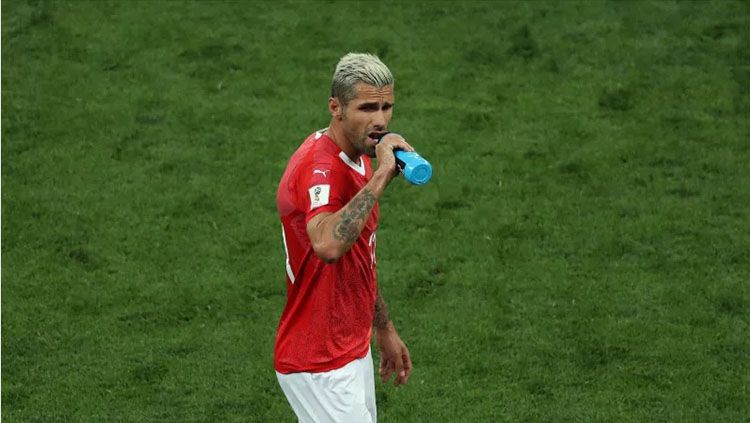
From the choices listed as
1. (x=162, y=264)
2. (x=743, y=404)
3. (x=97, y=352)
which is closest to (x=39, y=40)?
(x=162, y=264)

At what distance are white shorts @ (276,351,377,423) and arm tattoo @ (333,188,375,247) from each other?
857 mm

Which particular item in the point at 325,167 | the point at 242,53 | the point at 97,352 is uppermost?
the point at 325,167

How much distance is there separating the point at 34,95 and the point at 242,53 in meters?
1.95

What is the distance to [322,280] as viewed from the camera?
5.26 m

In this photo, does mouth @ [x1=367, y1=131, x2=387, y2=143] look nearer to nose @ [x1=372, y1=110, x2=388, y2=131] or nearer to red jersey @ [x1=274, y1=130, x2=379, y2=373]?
nose @ [x1=372, y1=110, x2=388, y2=131]

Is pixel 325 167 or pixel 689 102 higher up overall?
pixel 325 167

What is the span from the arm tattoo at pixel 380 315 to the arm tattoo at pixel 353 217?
43.7 inches

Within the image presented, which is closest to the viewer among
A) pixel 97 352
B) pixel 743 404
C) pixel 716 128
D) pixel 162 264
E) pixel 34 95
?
pixel 743 404

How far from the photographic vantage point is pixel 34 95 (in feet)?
37.3

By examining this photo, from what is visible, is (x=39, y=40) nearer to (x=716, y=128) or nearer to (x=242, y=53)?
(x=242, y=53)

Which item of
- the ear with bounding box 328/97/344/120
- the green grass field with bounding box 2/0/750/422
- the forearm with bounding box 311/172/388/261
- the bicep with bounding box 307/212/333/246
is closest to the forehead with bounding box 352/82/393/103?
the ear with bounding box 328/97/344/120

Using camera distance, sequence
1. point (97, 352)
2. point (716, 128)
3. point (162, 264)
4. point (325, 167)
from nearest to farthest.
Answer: point (325, 167), point (97, 352), point (162, 264), point (716, 128)

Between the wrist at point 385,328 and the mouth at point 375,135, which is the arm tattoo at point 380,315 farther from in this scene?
the mouth at point 375,135

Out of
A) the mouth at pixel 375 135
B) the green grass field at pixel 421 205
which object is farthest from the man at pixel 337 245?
the green grass field at pixel 421 205
